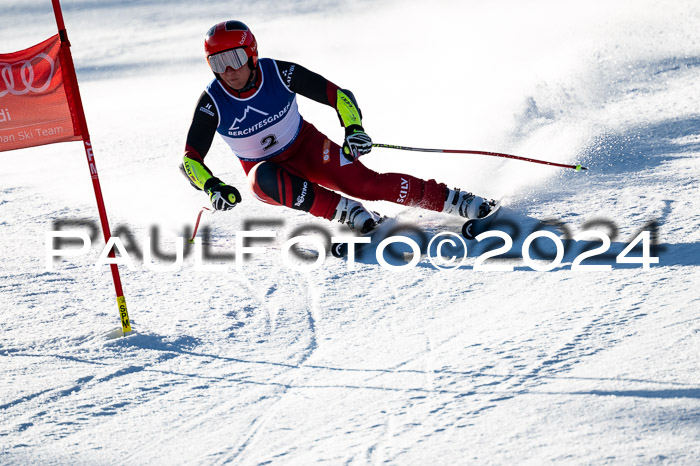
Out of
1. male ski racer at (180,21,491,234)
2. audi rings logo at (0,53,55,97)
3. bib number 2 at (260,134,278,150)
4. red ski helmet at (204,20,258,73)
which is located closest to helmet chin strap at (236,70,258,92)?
male ski racer at (180,21,491,234)

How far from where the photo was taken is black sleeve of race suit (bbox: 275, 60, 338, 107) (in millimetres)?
5070

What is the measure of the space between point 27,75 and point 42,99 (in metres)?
0.14

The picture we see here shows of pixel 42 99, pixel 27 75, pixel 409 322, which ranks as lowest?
pixel 409 322

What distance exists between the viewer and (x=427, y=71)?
12664 millimetres

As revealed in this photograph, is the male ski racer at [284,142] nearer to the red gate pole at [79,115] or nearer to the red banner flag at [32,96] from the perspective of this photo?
the red gate pole at [79,115]

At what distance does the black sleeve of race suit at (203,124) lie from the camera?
493 centimetres

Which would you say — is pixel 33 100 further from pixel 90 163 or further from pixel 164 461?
pixel 164 461

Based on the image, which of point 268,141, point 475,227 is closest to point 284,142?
point 268,141

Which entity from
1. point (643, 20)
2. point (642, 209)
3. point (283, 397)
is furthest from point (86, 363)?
Result: point (643, 20)

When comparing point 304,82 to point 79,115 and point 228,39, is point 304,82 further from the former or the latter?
point 79,115

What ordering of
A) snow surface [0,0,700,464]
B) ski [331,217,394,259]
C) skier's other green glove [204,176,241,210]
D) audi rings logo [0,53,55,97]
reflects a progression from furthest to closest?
1. ski [331,217,394,259]
2. skier's other green glove [204,176,241,210]
3. audi rings logo [0,53,55,97]
4. snow surface [0,0,700,464]

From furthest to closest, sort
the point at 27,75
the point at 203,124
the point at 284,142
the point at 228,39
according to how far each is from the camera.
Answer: the point at 284,142 < the point at 203,124 < the point at 228,39 < the point at 27,75

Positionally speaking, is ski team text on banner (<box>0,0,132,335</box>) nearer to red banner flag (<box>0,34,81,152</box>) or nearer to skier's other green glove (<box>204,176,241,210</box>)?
red banner flag (<box>0,34,81,152</box>)

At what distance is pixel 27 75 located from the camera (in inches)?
158
